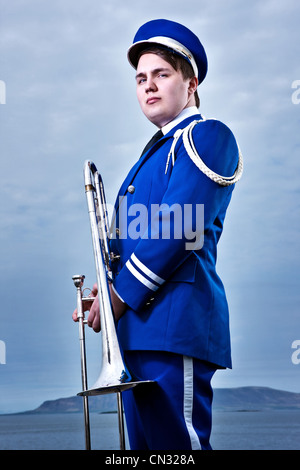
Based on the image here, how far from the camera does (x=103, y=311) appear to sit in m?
1.82

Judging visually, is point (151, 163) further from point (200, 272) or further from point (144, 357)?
point (144, 357)

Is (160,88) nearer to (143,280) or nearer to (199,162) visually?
(199,162)

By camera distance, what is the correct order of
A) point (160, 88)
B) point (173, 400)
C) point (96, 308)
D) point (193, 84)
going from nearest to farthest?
point (173, 400) < point (96, 308) < point (160, 88) < point (193, 84)

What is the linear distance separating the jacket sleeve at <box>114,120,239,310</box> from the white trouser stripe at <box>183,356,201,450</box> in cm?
19

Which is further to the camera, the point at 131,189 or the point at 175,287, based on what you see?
the point at 131,189

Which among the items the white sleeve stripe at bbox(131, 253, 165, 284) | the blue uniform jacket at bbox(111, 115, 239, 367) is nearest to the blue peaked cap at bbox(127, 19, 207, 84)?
the blue uniform jacket at bbox(111, 115, 239, 367)

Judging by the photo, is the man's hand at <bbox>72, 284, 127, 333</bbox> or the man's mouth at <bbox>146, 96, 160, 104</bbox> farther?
the man's mouth at <bbox>146, 96, 160, 104</bbox>

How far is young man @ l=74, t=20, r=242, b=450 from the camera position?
176 centimetres

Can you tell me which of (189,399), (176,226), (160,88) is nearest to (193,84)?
(160,88)

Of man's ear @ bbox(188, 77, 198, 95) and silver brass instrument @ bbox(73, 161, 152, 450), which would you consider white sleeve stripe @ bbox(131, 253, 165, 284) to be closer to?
silver brass instrument @ bbox(73, 161, 152, 450)

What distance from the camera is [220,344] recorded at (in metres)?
1.87

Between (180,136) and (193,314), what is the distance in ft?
1.63

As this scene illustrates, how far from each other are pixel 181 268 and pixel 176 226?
0.11 m
